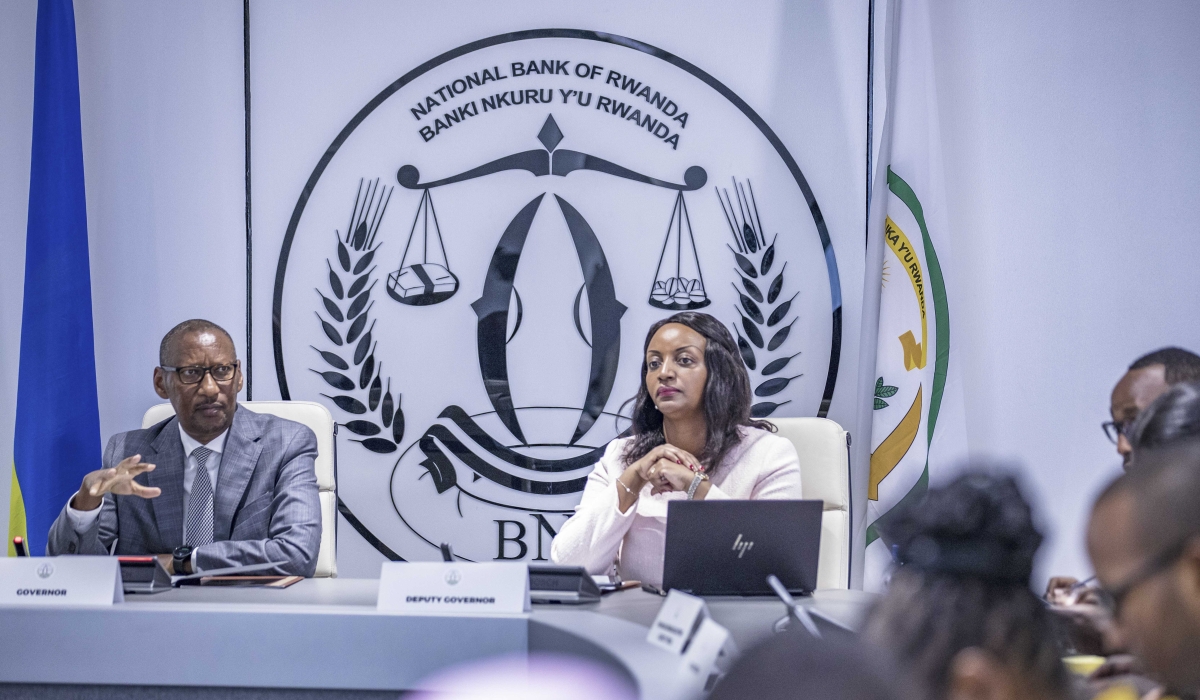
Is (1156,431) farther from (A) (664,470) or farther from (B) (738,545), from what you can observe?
(A) (664,470)

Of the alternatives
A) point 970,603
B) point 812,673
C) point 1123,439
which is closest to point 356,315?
point 1123,439

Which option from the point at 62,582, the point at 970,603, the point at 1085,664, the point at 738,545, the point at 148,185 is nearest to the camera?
the point at 970,603

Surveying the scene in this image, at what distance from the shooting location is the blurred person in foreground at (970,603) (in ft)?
2.61

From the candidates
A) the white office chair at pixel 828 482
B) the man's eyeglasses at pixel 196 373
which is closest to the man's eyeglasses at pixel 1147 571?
the white office chair at pixel 828 482

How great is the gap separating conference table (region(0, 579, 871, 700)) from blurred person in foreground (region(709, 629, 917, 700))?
3.50ft

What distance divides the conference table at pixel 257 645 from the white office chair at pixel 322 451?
107cm

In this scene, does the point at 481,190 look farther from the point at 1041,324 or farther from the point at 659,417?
the point at 1041,324

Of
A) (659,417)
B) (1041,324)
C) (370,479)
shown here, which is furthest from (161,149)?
(1041,324)

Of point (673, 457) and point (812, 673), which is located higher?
point (812, 673)

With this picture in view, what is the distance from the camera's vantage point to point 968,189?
3279 millimetres

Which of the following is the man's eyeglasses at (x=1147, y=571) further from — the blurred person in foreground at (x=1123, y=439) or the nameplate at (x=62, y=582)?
the nameplate at (x=62, y=582)

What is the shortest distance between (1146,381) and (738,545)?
3.51ft

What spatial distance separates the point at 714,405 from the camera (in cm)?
273

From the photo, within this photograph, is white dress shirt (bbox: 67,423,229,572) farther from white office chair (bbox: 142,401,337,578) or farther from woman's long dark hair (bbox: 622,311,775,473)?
woman's long dark hair (bbox: 622,311,775,473)
